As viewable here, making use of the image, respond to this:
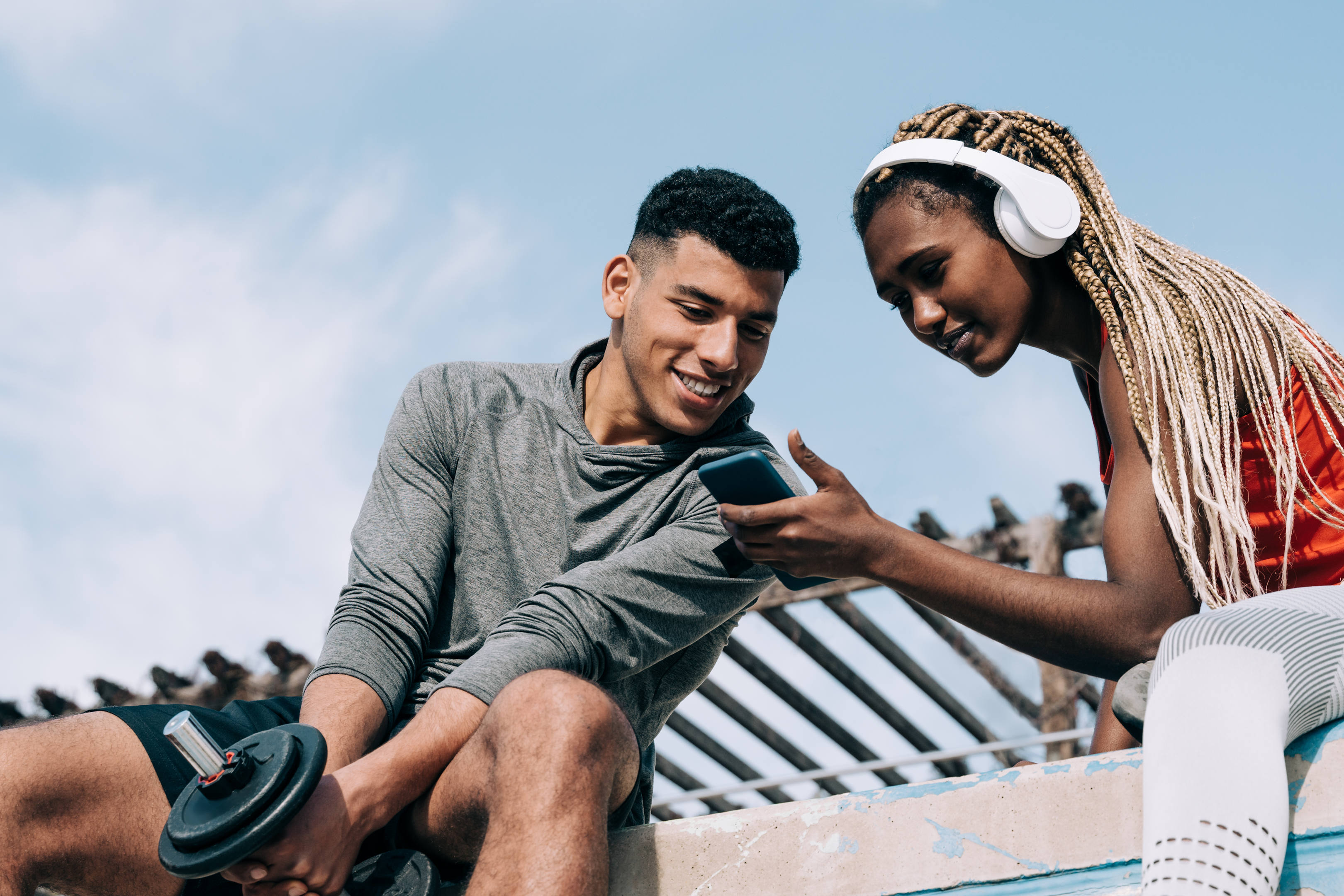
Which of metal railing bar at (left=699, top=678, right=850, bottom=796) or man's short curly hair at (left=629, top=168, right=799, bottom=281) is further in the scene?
metal railing bar at (left=699, top=678, right=850, bottom=796)

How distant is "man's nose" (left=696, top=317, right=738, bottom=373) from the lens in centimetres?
260

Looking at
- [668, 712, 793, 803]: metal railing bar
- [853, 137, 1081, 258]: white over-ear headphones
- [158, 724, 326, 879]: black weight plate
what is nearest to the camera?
[158, 724, 326, 879]: black weight plate

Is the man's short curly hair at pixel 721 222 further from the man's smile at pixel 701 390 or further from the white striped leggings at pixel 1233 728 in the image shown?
the white striped leggings at pixel 1233 728

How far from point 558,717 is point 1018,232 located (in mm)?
1349

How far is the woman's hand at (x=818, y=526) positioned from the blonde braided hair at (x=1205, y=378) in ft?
1.65

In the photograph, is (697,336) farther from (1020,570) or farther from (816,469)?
(1020,570)

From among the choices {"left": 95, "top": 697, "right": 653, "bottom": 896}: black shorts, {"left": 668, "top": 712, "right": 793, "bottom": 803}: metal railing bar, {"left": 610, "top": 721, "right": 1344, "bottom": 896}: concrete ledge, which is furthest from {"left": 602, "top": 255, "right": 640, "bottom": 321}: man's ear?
{"left": 668, "top": 712, "right": 793, "bottom": 803}: metal railing bar

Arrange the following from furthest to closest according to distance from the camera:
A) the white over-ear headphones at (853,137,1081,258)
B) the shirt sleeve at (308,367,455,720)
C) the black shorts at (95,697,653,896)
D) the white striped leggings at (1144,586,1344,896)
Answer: the white over-ear headphones at (853,137,1081,258) → the shirt sleeve at (308,367,455,720) → the black shorts at (95,697,653,896) → the white striped leggings at (1144,586,1344,896)

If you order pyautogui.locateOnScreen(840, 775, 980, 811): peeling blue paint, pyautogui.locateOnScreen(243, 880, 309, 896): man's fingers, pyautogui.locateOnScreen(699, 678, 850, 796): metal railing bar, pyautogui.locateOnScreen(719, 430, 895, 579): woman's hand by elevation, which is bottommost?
pyautogui.locateOnScreen(243, 880, 309, 896): man's fingers

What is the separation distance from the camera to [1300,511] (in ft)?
6.81

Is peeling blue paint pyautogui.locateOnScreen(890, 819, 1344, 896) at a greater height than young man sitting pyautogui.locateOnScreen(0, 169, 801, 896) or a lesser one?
lesser

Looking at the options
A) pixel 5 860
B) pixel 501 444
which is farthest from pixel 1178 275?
pixel 5 860

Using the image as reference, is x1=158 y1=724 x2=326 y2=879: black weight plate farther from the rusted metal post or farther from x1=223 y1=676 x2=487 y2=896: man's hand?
the rusted metal post

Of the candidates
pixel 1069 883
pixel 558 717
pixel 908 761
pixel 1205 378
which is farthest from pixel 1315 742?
pixel 908 761
